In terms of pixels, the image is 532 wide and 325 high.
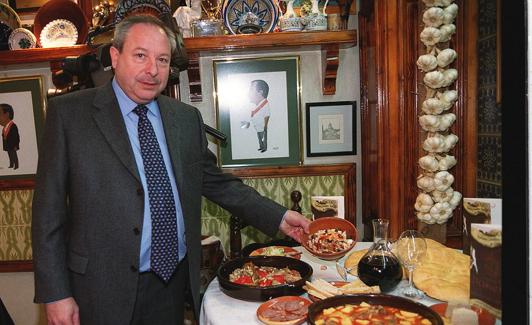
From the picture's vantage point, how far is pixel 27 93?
3.27 metres

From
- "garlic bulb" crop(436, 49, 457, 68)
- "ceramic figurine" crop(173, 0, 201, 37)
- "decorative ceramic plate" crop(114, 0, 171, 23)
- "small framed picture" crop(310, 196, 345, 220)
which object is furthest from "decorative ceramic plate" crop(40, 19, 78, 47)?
"garlic bulb" crop(436, 49, 457, 68)

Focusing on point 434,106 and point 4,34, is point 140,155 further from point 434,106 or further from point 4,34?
point 4,34

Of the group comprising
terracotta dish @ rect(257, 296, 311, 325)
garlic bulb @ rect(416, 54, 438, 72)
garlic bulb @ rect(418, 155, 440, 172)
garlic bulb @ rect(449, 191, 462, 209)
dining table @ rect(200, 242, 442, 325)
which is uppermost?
garlic bulb @ rect(416, 54, 438, 72)

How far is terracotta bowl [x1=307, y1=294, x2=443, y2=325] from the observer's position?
127 centimetres

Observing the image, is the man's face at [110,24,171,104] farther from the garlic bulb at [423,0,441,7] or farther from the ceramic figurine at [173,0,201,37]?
the garlic bulb at [423,0,441,7]

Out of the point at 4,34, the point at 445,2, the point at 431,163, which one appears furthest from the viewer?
the point at 4,34

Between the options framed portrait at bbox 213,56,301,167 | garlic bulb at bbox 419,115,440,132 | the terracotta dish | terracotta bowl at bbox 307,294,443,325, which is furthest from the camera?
framed portrait at bbox 213,56,301,167

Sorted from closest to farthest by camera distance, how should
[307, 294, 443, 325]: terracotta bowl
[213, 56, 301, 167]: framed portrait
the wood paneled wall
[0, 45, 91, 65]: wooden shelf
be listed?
[307, 294, 443, 325]: terracotta bowl → the wood paneled wall → [0, 45, 91, 65]: wooden shelf → [213, 56, 301, 167]: framed portrait

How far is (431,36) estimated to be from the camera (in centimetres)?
222

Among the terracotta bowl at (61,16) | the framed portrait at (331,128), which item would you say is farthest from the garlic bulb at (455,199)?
the terracotta bowl at (61,16)

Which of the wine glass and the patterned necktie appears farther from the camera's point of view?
the patterned necktie

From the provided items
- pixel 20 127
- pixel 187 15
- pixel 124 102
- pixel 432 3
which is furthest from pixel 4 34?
pixel 432 3

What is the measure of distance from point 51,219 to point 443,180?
1793 millimetres

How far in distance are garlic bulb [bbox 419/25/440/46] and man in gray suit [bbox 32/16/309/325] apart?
4.16 feet
